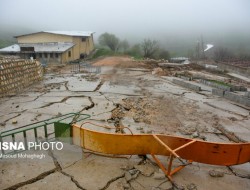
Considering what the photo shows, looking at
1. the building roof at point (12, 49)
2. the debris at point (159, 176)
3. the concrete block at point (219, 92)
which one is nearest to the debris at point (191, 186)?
the debris at point (159, 176)

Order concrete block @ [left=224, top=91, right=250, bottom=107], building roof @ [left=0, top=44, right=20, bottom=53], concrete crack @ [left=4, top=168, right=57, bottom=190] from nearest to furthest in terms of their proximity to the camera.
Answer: concrete crack @ [left=4, top=168, right=57, bottom=190] < concrete block @ [left=224, top=91, right=250, bottom=107] < building roof @ [left=0, top=44, right=20, bottom=53]

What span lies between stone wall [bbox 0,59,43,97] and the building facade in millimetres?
13242

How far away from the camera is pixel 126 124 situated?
557 centimetres

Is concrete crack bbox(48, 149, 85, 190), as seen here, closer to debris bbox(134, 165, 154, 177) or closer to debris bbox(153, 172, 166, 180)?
debris bbox(134, 165, 154, 177)

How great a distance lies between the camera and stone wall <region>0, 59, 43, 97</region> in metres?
8.52

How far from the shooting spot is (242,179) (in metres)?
3.46

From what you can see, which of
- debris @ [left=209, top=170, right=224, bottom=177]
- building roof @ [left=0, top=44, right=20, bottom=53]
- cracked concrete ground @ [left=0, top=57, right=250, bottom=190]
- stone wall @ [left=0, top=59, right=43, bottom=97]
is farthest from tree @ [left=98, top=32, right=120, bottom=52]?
debris @ [left=209, top=170, right=224, bottom=177]

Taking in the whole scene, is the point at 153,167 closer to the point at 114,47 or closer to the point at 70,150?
the point at 70,150

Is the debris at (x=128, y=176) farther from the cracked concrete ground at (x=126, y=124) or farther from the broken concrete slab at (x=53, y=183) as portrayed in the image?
the broken concrete slab at (x=53, y=183)

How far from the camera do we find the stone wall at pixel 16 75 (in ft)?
28.0

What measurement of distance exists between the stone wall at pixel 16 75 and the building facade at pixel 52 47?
13242mm

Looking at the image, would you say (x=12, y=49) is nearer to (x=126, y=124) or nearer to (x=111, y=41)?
(x=111, y=41)

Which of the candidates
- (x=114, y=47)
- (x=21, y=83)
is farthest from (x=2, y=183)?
(x=114, y=47)

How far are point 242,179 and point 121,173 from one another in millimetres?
1977
